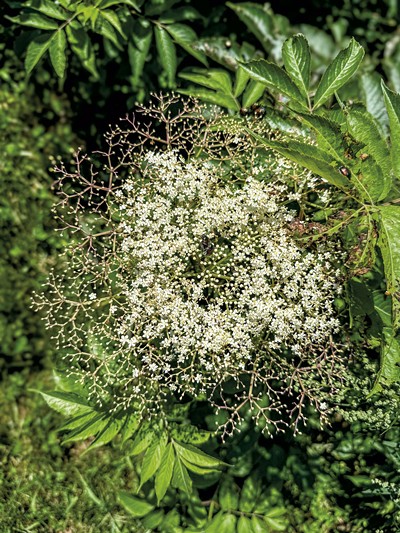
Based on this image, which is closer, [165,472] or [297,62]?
[297,62]

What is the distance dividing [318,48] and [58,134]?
1.82 metres

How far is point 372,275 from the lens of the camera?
1.96m

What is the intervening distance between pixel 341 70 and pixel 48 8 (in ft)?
4.48

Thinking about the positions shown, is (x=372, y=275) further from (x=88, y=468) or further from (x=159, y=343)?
(x=88, y=468)

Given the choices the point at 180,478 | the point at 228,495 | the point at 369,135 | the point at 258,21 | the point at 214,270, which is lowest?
the point at 228,495

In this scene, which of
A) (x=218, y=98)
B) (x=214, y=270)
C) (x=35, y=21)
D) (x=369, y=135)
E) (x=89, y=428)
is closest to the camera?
(x=369, y=135)

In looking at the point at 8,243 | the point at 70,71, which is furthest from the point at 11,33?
the point at 8,243

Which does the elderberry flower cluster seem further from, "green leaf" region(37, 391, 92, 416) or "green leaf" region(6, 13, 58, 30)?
"green leaf" region(6, 13, 58, 30)

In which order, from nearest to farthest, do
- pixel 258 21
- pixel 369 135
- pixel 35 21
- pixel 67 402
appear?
pixel 369 135
pixel 67 402
pixel 35 21
pixel 258 21

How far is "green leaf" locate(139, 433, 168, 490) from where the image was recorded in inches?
82.7

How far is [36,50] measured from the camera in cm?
243

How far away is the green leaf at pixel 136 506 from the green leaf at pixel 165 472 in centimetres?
65

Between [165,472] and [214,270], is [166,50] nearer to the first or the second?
[214,270]

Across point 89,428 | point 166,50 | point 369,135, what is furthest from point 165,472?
point 166,50
